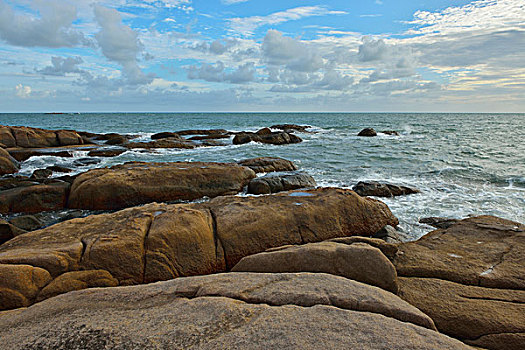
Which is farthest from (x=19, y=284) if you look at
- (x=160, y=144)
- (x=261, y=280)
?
(x=160, y=144)

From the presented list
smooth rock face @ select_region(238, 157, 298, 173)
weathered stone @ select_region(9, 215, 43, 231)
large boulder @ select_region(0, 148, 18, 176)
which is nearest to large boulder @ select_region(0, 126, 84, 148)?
large boulder @ select_region(0, 148, 18, 176)

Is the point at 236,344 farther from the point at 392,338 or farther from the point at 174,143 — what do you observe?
the point at 174,143

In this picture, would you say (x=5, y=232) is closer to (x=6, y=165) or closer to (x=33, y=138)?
(x=6, y=165)

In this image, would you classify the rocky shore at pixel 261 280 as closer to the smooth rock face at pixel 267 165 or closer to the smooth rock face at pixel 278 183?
the smooth rock face at pixel 278 183

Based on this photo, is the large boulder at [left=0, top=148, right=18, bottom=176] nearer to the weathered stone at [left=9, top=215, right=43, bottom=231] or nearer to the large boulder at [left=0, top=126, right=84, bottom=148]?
the large boulder at [left=0, top=126, right=84, bottom=148]

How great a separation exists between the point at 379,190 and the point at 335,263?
763 cm

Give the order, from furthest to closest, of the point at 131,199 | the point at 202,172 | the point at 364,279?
the point at 202,172, the point at 131,199, the point at 364,279

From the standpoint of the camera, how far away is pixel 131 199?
30.7ft

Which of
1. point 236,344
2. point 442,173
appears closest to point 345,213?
point 236,344

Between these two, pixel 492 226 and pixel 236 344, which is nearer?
pixel 236 344

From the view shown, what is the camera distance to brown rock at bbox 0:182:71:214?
360 inches

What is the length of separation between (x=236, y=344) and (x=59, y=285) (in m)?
2.86

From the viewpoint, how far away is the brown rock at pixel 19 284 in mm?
3619

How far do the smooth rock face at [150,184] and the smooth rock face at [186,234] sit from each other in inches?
136
